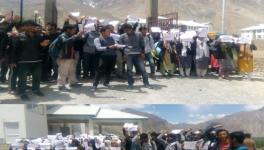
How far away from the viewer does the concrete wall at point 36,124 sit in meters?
5.47

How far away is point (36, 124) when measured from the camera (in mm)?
5535

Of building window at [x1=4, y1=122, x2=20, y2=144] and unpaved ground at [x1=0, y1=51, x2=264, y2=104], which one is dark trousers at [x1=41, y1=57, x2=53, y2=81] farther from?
building window at [x1=4, y1=122, x2=20, y2=144]

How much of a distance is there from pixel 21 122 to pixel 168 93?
143 inches

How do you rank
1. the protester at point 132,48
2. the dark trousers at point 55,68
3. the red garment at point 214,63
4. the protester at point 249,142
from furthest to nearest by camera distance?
the red garment at point 214,63 → the dark trousers at point 55,68 → the protester at point 132,48 → the protester at point 249,142

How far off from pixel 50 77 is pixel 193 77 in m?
2.81

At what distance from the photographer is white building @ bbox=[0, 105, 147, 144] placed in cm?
550

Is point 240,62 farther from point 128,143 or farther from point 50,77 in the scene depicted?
point 128,143

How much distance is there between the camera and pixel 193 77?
10.0 metres

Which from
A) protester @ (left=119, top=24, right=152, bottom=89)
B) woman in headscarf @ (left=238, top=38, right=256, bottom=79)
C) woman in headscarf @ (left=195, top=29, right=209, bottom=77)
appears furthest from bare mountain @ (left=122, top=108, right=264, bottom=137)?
woman in headscarf @ (left=238, top=38, right=256, bottom=79)

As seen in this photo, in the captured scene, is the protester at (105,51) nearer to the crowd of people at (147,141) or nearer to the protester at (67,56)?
the protester at (67,56)

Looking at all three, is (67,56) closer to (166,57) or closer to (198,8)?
(166,57)

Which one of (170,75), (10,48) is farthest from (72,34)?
(170,75)

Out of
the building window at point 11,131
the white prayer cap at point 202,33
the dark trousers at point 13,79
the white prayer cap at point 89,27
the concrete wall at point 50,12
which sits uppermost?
the concrete wall at point 50,12

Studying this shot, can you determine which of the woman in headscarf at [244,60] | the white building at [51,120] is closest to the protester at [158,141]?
the white building at [51,120]
